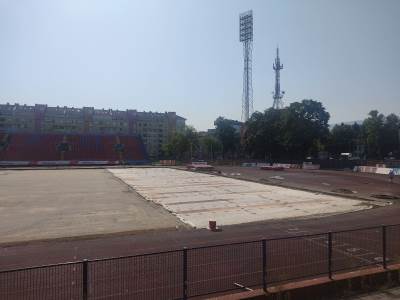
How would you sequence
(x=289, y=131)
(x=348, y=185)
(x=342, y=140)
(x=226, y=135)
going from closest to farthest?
1. (x=348, y=185)
2. (x=289, y=131)
3. (x=342, y=140)
4. (x=226, y=135)

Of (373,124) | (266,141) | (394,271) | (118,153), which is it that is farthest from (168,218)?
(373,124)

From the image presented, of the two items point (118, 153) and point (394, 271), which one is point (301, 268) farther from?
point (118, 153)

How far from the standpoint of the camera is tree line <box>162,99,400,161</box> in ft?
315

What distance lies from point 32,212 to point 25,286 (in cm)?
1830

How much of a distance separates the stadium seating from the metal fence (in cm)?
9903

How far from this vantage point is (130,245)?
16328 millimetres

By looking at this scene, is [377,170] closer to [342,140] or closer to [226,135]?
[342,140]

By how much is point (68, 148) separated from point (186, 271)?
350 ft

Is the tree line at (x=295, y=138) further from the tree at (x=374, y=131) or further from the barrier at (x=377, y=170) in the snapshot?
the barrier at (x=377, y=170)

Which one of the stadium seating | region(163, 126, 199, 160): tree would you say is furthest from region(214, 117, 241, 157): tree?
the stadium seating

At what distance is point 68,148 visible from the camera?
361 feet

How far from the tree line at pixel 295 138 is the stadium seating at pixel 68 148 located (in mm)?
25468

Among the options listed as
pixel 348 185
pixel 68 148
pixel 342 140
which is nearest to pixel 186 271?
pixel 348 185

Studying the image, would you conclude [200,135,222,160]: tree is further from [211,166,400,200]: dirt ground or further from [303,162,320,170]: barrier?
[211,166,400,200]: dirt ground
